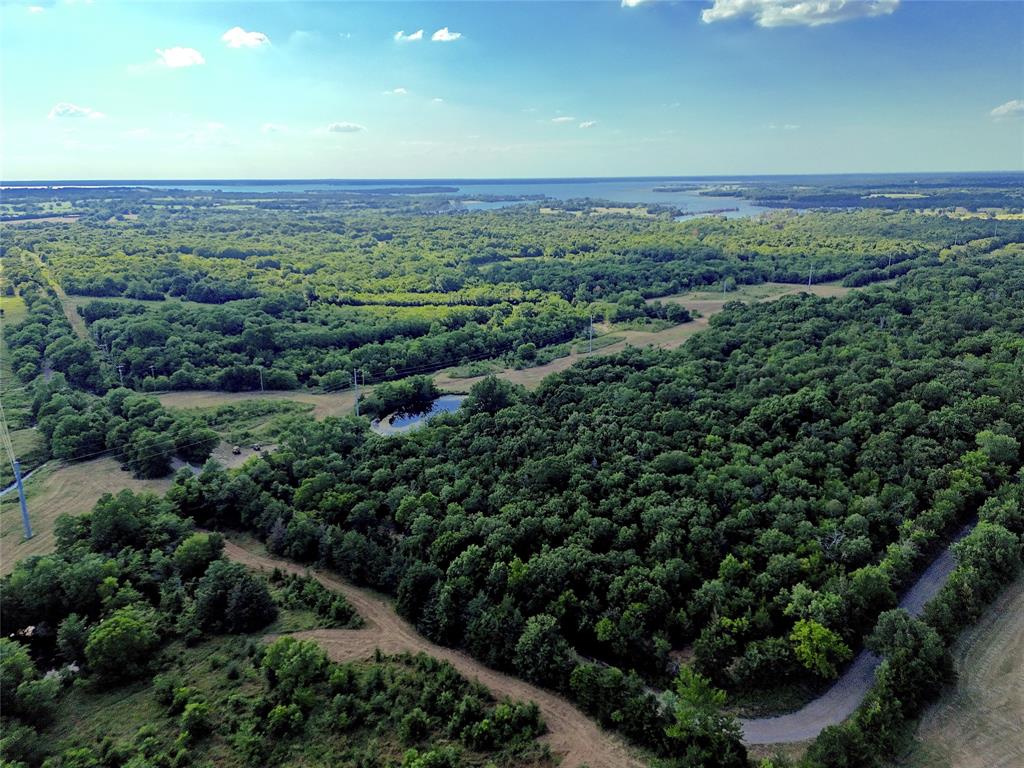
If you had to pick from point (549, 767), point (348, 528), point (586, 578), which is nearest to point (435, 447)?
point (348, 528)

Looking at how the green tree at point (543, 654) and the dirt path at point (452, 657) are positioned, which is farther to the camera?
the green tree at point (543, 654)

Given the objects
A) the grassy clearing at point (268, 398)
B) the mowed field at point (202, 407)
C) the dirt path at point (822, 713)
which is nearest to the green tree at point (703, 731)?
the dirt path at point (822, 713)

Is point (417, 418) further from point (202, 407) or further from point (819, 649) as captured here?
point (819, 649)

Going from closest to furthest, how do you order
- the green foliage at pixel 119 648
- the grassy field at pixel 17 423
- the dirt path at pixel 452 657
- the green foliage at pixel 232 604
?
the dirt path at pixel 452 657, the green foliage at pixel 119 648, the green foliage at pixel 232 604, the grassy field at pixel 17 423

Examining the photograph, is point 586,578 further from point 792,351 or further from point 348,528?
point 792,351

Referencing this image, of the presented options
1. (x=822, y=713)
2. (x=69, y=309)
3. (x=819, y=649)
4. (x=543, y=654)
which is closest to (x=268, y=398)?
(x=543, y=654)

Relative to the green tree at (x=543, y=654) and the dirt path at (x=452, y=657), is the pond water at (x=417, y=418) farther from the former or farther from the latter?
the green tree at (x=543, y=654)

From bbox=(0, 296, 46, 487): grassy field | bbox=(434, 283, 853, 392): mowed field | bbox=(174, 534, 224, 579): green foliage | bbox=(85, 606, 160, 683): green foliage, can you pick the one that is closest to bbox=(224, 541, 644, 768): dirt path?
bbox=(174, 534, 224, 579): green foliage

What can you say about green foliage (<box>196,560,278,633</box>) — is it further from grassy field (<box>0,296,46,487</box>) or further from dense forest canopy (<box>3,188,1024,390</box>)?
dense forest canopy (<box>3,188,1024,390</box>)
